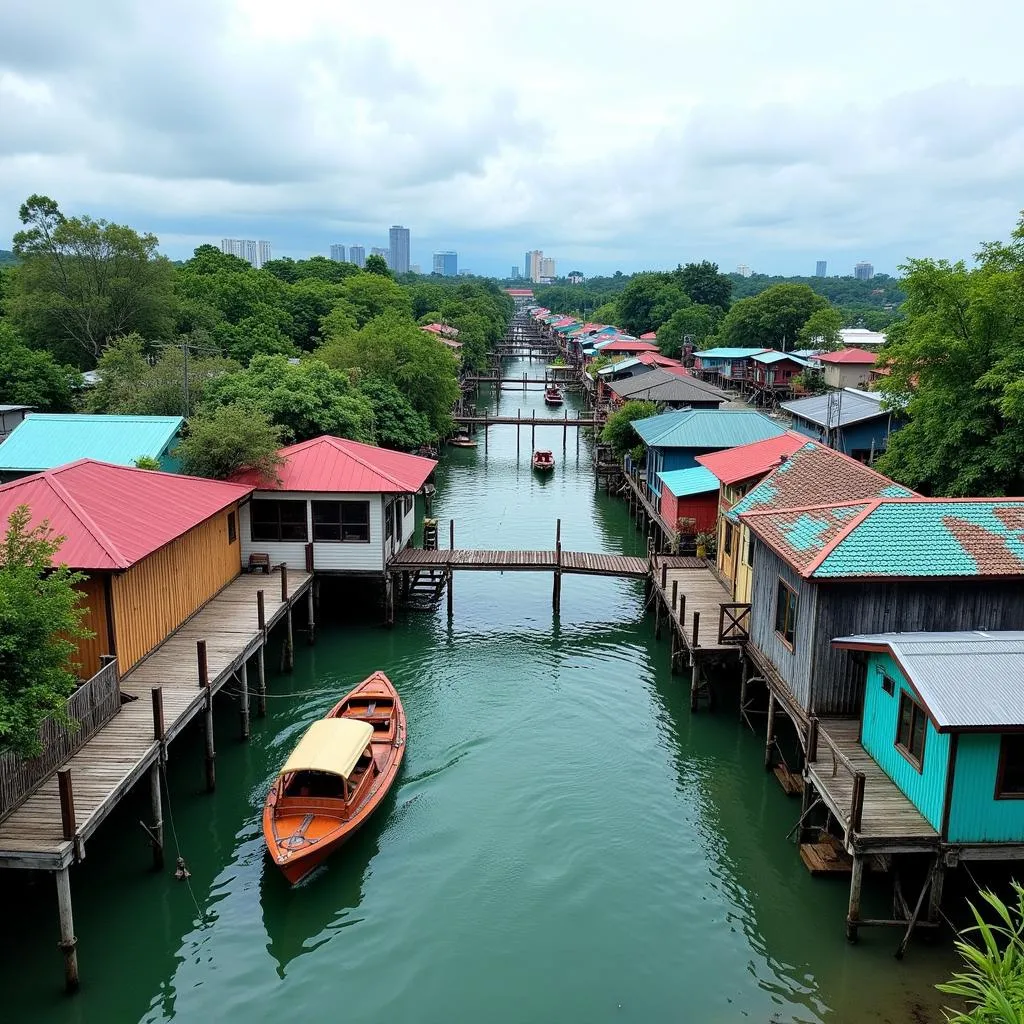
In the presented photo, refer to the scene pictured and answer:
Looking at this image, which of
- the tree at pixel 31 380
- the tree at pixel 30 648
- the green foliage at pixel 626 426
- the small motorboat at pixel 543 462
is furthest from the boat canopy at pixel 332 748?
the small motorboat at pixel 543 462

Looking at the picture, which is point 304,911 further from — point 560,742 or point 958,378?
point 958,378

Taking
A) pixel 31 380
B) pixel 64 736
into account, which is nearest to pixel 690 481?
pixel 64 736

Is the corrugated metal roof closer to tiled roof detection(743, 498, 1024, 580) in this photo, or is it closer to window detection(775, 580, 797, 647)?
tiled roof detection(743, 498, 1024, 580)

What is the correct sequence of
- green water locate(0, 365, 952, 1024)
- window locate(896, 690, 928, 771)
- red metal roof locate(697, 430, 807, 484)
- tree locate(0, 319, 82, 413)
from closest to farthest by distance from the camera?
1. green water locate(0, 365, 952, 1024)
2. window locate(896, 690, 928, 771)
3. red metal roof locate(697, 430, 807, 484)
4. tree locate(0, 319, 82, 413)

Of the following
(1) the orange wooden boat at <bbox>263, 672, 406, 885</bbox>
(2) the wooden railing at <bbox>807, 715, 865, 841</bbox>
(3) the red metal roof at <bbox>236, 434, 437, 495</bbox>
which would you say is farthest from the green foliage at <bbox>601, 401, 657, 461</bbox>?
(2) the wooden railing at <bbox>807, 715, 865, 841</bbox>

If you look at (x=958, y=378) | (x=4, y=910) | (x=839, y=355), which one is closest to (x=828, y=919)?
(x=4, y=910)

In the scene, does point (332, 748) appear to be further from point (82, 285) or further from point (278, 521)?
point (82, 285)
